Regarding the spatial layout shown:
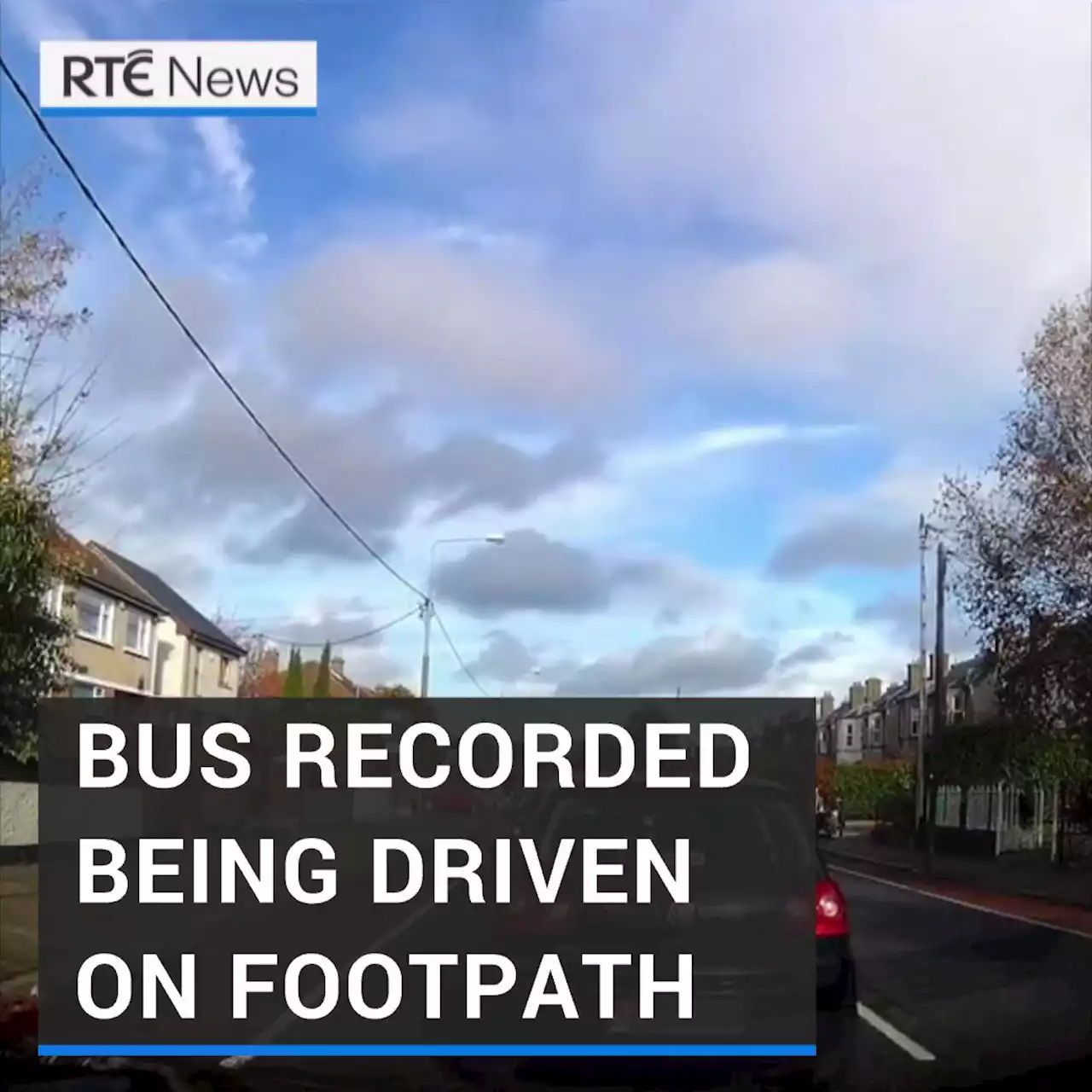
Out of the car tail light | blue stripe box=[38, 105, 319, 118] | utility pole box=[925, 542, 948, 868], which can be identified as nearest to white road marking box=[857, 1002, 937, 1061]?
the car tail light

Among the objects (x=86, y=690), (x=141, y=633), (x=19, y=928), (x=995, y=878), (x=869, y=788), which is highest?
(x=141, y=633)

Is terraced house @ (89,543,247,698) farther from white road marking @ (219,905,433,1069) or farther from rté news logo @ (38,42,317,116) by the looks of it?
rté news logo @ (38,42,317,116)

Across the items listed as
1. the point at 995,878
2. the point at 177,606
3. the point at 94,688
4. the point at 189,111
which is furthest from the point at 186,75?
the point at 995,878

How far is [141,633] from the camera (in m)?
2.38

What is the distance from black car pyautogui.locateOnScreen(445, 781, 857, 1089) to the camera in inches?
92.0

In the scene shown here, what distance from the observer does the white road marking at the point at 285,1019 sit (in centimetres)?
237

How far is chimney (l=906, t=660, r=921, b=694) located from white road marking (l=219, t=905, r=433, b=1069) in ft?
3.01

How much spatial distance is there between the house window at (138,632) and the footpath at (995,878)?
48.9 inches

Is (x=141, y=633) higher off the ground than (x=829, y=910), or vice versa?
(x=141, y=633)

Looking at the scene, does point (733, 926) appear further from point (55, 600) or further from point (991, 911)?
point (55, 600)
